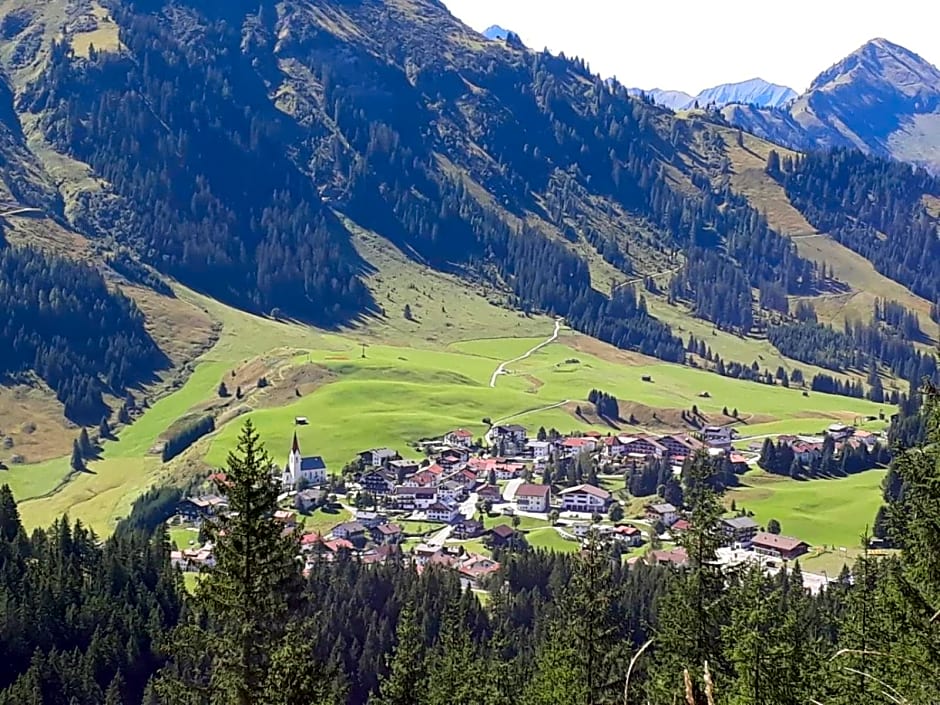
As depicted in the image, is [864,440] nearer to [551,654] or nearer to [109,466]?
[109,466]

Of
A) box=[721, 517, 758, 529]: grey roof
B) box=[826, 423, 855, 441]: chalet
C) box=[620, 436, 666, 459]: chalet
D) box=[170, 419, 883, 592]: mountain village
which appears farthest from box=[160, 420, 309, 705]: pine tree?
box=[826, 423, 855, 441]: chalet

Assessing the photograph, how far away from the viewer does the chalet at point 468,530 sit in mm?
122438

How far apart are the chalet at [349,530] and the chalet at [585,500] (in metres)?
28.0

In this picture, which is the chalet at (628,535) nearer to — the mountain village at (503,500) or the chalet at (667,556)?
the mountain village at (503,500)

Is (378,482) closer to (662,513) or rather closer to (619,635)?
(662,513)

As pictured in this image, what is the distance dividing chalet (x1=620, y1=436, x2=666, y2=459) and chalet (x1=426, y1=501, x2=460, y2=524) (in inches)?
1414

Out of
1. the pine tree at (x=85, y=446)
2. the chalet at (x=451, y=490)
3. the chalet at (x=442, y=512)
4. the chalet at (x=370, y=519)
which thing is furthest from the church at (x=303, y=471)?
the pine tree at (x=85, y=446)

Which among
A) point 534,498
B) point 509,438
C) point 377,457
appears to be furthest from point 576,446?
point 377,457

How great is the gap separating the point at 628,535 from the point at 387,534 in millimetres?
28555

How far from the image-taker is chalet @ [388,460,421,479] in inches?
5630

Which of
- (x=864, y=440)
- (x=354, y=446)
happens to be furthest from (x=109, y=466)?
(x=864, y=440)

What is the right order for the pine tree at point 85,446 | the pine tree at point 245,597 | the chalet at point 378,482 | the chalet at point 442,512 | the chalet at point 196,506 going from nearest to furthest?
1. the pine tree at point 245,597
2. the chalet at point 442,512
3. the chalet at point 196,506
4. the chalet at point 378,482
5. the pine tree at point 85,446

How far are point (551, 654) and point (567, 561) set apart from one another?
62305 mm

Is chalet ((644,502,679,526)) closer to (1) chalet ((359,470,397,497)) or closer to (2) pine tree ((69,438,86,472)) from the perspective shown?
(1) chalet ((359,470,397,497))
